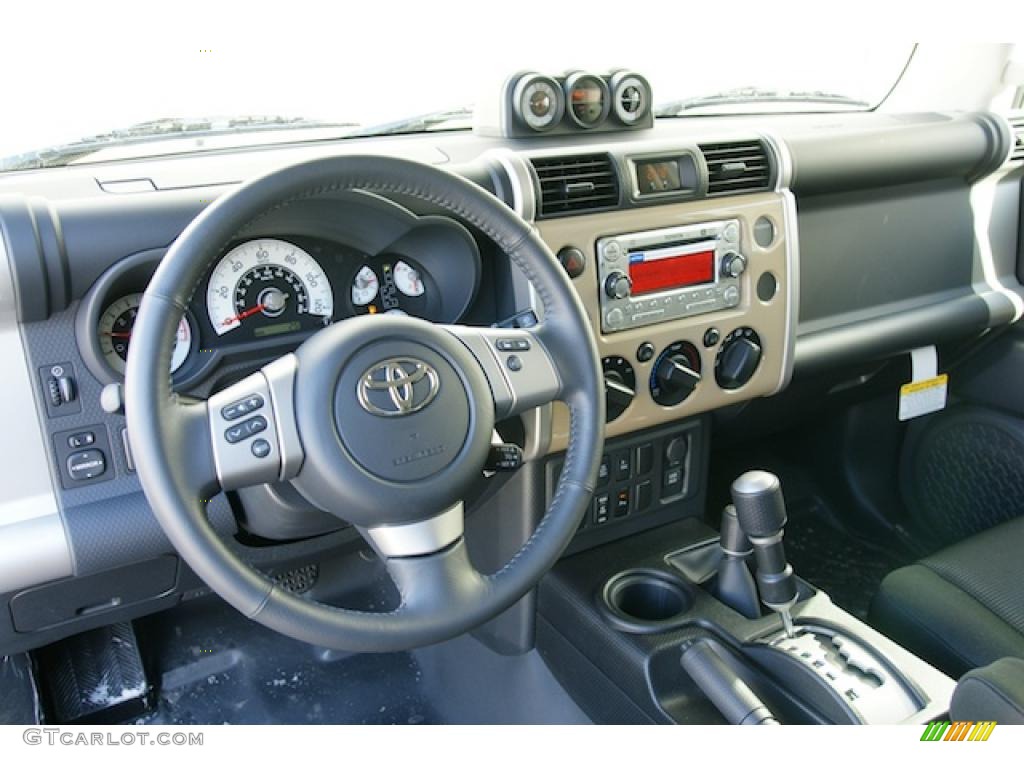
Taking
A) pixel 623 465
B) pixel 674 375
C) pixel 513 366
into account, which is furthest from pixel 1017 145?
pixel 513 366

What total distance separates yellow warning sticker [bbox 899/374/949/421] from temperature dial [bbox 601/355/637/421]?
887 millimetres

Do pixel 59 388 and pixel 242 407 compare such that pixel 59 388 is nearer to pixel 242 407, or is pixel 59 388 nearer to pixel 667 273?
pixel 242 407

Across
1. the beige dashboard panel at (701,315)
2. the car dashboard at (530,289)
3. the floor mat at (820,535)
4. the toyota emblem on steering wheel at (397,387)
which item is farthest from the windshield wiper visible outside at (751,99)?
the toyota emblem on steering wheel at (397,387)

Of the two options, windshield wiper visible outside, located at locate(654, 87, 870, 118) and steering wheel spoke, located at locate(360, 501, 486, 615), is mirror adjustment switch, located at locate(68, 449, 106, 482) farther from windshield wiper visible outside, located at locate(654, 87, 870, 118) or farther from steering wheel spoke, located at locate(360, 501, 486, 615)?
windshield wiper visible outside, located at locate(654, 87, 870, 118)

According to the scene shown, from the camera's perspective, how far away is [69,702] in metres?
1.79

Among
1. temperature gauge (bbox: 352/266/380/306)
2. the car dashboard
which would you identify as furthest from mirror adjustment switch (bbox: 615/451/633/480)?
temperature gauge (bbox: 352/266/380/306)

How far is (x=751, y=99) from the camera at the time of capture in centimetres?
230

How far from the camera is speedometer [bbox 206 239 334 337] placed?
1.27 meters

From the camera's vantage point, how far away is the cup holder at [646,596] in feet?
5.36

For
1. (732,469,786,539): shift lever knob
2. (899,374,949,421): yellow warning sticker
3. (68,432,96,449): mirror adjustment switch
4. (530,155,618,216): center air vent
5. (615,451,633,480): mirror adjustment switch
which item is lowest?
(899,374,949,421): yellow warning sticker

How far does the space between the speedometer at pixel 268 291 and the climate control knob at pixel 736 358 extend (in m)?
0.75

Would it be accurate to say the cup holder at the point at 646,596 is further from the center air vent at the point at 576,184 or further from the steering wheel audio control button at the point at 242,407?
the steering wheel audio control button at the point at 242,407
